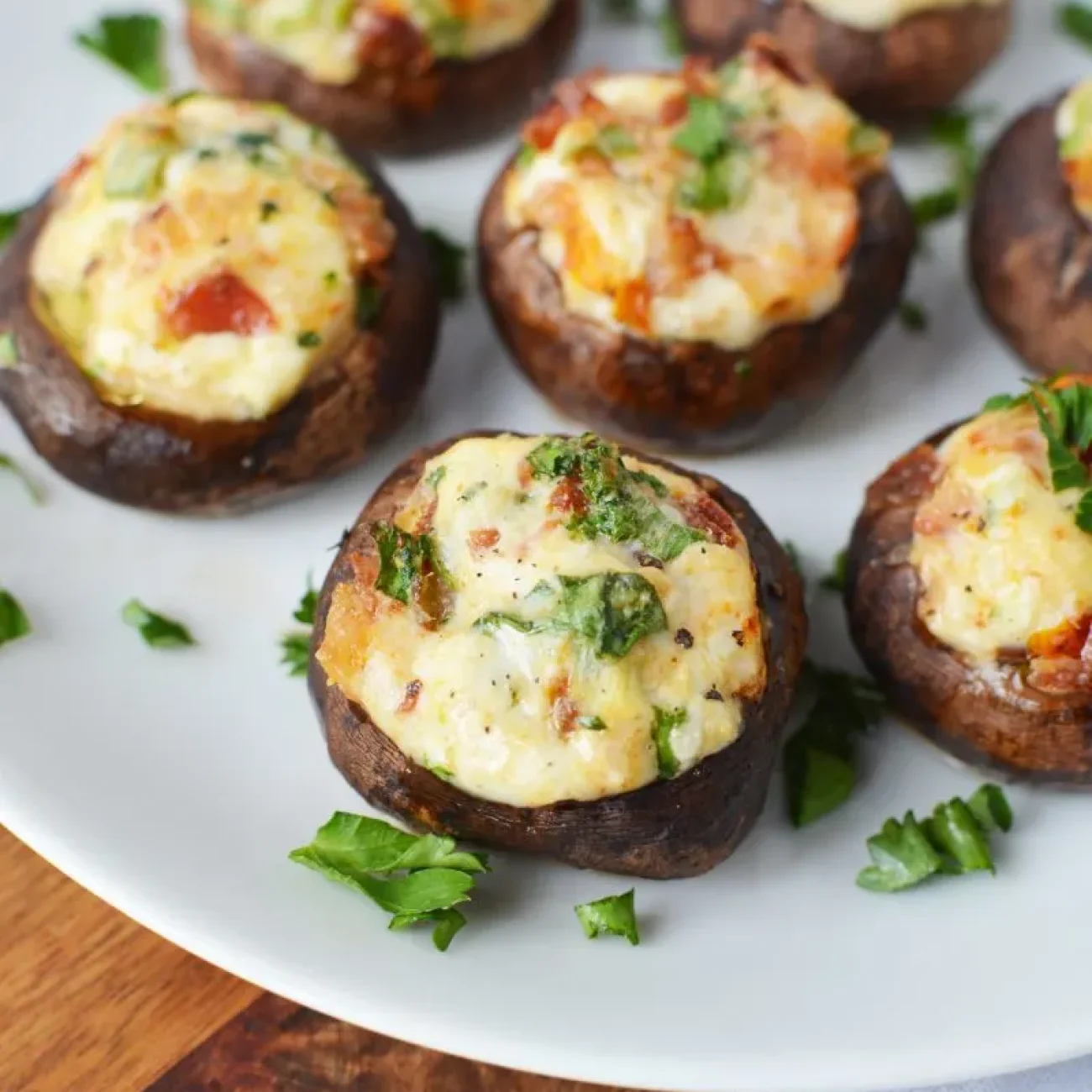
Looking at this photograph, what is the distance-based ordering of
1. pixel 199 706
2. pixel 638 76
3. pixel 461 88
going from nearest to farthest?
pixel 199 706 → pixel 638 76 → pixel 461 88

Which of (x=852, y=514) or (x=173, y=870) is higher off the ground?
(x=173, y=870)

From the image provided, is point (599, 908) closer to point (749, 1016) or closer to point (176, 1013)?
point (749, 1016)

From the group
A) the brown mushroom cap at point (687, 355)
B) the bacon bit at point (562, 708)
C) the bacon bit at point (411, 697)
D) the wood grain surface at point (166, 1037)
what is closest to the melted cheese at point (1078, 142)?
the brown mushroom cap at point (687, 355)

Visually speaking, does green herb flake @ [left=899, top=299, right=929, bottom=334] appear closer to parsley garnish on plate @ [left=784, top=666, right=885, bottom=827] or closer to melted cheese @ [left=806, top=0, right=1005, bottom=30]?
melted cheese @ [left=806, top=0, right=1005, bottom=30]

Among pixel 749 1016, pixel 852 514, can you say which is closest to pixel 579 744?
pixel 749 1016

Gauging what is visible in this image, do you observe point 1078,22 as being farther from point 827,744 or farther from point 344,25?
point 827,744

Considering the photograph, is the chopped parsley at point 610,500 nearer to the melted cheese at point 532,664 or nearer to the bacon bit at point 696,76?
the melted cheese at point 532,664
